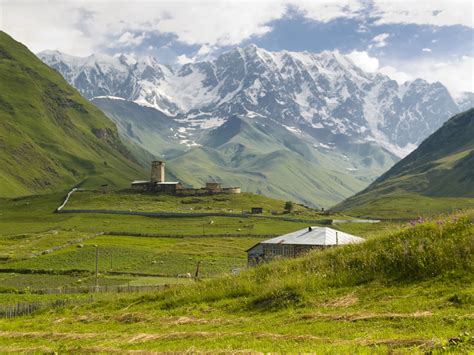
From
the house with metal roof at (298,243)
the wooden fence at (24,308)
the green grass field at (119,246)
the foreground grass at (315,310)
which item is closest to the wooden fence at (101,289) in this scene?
the green grass field at (119,246)

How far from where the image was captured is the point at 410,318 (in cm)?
2242

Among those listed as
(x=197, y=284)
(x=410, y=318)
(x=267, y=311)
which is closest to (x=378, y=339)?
(x=410, y=318)

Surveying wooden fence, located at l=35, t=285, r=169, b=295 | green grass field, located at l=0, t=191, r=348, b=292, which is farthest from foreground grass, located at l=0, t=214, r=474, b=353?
green grass field, located at l=0, t=191, r=348, b=292

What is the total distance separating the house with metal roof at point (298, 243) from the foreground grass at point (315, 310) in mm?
40427

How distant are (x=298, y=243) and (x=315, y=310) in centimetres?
5285

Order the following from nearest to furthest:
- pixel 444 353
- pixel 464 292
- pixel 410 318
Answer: pixel 444 353 < pixel 410 318 < pixel 464 292

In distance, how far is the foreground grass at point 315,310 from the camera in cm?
2100

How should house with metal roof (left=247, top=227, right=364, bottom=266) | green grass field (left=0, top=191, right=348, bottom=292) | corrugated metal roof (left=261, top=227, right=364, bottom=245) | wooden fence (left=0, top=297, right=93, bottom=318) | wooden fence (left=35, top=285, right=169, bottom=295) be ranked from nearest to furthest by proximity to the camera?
wooden fence (left=0, top=297, right=93, bottom=318) < wooden fence (left=35, top=285, right=169, bottom=295) < house with metal roof (left=247, top=227, right=364, bottom=266) < corrugated metal roof (left=261, top=227, right=364, bottom=245) < green grass field (left=0, top=191, right=348, bottom=292)

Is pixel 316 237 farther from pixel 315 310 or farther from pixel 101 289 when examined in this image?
pixel 315 310

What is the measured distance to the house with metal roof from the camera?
7706 centimetres

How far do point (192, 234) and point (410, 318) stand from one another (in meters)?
136

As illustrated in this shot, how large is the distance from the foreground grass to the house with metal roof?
40427mm

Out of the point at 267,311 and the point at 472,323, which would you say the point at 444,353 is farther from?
the point at 267,311

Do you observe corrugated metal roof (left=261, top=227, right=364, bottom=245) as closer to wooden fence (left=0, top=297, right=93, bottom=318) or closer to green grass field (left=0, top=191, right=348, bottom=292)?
green grass field (left=0, top=191, right=348, bottom=292)
